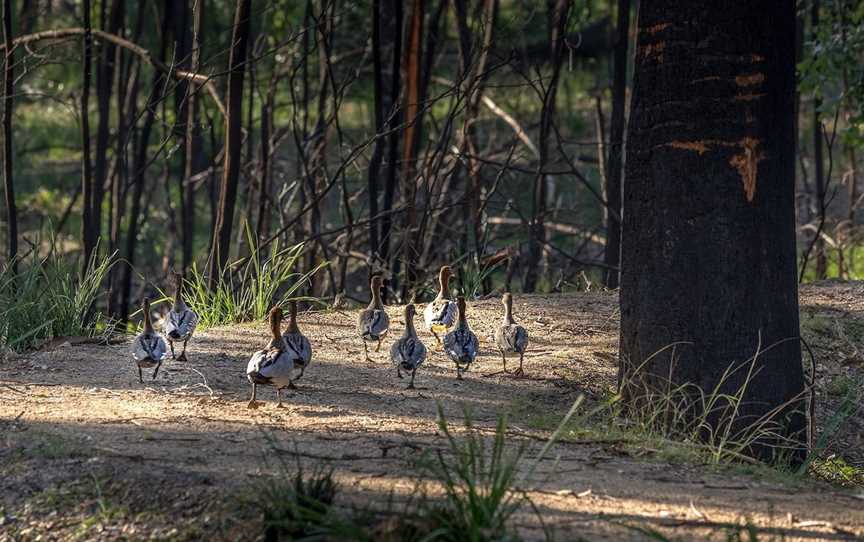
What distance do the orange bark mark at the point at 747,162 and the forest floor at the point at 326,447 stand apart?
1.53 meters

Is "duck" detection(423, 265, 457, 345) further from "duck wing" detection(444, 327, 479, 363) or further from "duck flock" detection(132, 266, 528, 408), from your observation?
"duck wing" detection(444, 327, 479, 363)

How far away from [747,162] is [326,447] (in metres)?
2.68

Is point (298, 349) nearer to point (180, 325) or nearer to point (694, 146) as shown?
point (180, 325)

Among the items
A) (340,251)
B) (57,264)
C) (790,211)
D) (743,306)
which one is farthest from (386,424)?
(340,251)

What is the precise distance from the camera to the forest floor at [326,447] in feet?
16.6

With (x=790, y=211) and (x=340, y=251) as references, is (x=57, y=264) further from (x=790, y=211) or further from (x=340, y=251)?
(x=790, y=211)

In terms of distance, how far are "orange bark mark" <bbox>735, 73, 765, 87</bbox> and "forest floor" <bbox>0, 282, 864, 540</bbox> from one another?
200 centimetres

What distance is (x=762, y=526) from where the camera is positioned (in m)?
4.96

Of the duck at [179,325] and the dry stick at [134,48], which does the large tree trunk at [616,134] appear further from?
the duck at [179,325]

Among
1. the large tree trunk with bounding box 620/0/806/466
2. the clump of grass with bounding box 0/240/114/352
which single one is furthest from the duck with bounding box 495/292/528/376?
the clump of grass with bounding box 0/240/114/352

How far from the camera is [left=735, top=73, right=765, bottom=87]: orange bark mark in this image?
6570mm

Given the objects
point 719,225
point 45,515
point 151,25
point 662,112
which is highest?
point 151,25

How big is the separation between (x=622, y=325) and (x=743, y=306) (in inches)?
28.6

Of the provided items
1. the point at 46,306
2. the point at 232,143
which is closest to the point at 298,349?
the point at 46,306
